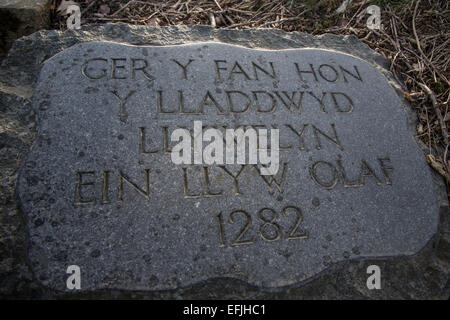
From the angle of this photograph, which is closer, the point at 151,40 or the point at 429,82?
the point at 151,40

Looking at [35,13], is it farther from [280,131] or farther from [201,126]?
[280,131]

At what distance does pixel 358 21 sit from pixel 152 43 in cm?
193

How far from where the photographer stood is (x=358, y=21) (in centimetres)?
286

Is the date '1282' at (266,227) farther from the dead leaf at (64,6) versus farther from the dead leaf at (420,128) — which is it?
the dead leaf at (64,6)

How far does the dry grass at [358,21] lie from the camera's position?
2.38 m

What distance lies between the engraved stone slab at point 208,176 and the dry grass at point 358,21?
55cm

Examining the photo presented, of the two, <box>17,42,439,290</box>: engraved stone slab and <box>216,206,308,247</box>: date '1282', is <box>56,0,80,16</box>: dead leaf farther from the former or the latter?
<box>216,206,308,247</box>: date '1282'

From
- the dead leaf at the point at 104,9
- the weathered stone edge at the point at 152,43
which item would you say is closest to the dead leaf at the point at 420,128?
the weathered stone edge at the point at 152,43

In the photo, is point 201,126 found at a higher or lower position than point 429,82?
lower

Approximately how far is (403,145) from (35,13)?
8.82 feet

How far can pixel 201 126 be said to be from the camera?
68.6 inches

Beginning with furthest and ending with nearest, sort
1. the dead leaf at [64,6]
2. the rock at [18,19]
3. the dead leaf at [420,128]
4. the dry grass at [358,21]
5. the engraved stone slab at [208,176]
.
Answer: the dead leaf at [64,6] → the dry grass at [358,21] → the rock at [18,19] → the dead leaf at [420,128] → the engraved stone slab at [208,176]

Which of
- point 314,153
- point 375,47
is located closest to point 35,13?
point 314,153

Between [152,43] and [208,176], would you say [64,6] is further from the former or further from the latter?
[208,176]
